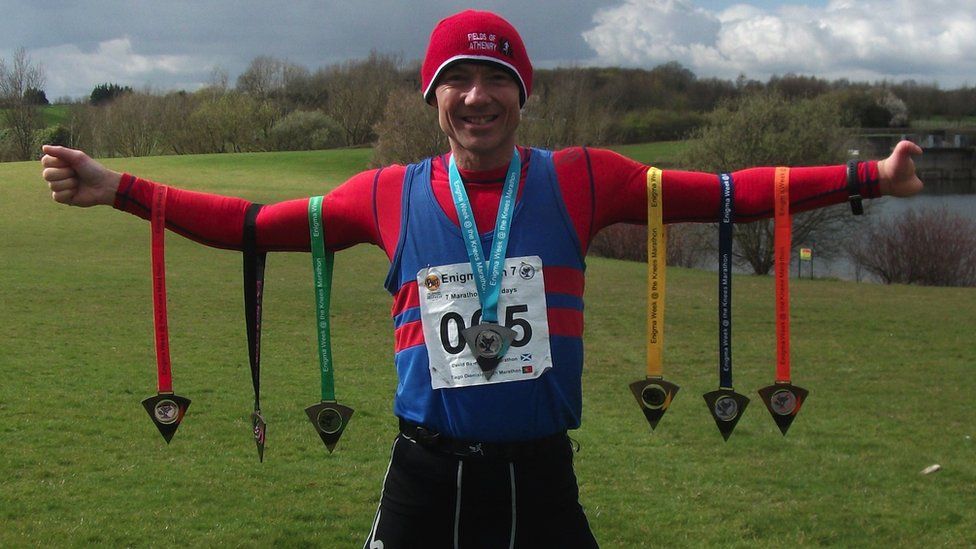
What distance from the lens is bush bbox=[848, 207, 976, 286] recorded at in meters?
40.6

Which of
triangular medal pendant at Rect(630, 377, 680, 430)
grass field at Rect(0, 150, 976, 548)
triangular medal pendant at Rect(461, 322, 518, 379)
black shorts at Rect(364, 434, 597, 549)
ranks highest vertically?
triangular medal pendant at Rect(461, 322, 518, 379)

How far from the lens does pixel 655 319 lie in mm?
3543

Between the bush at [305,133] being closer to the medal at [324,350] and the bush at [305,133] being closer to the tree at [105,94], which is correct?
the tree at [105,94]

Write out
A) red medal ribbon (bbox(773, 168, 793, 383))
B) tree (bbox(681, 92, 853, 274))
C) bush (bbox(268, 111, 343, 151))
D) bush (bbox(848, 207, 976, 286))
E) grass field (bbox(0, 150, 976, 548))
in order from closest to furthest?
red medal ribbon (bbox(773, 168, 793, 383)), grass field (bbox(0, 150, 976, 548)), tree (bbox(681, 92, 853, 274)), bush (bbox(848, 207, 976, 286)), bush (bbox(268, 111, 343, 151))

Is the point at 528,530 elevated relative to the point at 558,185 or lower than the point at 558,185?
lower

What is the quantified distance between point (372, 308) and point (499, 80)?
16.7 meters

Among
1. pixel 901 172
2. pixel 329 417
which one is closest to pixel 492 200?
pixel 329 417

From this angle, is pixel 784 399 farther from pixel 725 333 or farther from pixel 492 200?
pixel 492 200

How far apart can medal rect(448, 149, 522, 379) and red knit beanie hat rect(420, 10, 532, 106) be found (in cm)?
42

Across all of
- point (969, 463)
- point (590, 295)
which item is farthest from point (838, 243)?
point (969, 463)

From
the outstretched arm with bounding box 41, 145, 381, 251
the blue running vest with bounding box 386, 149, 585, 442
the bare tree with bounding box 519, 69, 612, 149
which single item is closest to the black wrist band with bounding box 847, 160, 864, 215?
the blue running vest with bounding box 386, 149, 585, 442

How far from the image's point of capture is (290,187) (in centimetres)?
5459

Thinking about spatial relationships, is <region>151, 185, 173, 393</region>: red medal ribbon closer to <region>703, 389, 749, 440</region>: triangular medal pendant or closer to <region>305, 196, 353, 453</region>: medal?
<region>305, 196, 353, 453</region>: medal

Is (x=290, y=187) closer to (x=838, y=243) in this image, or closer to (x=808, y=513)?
(x=838, y=243)
